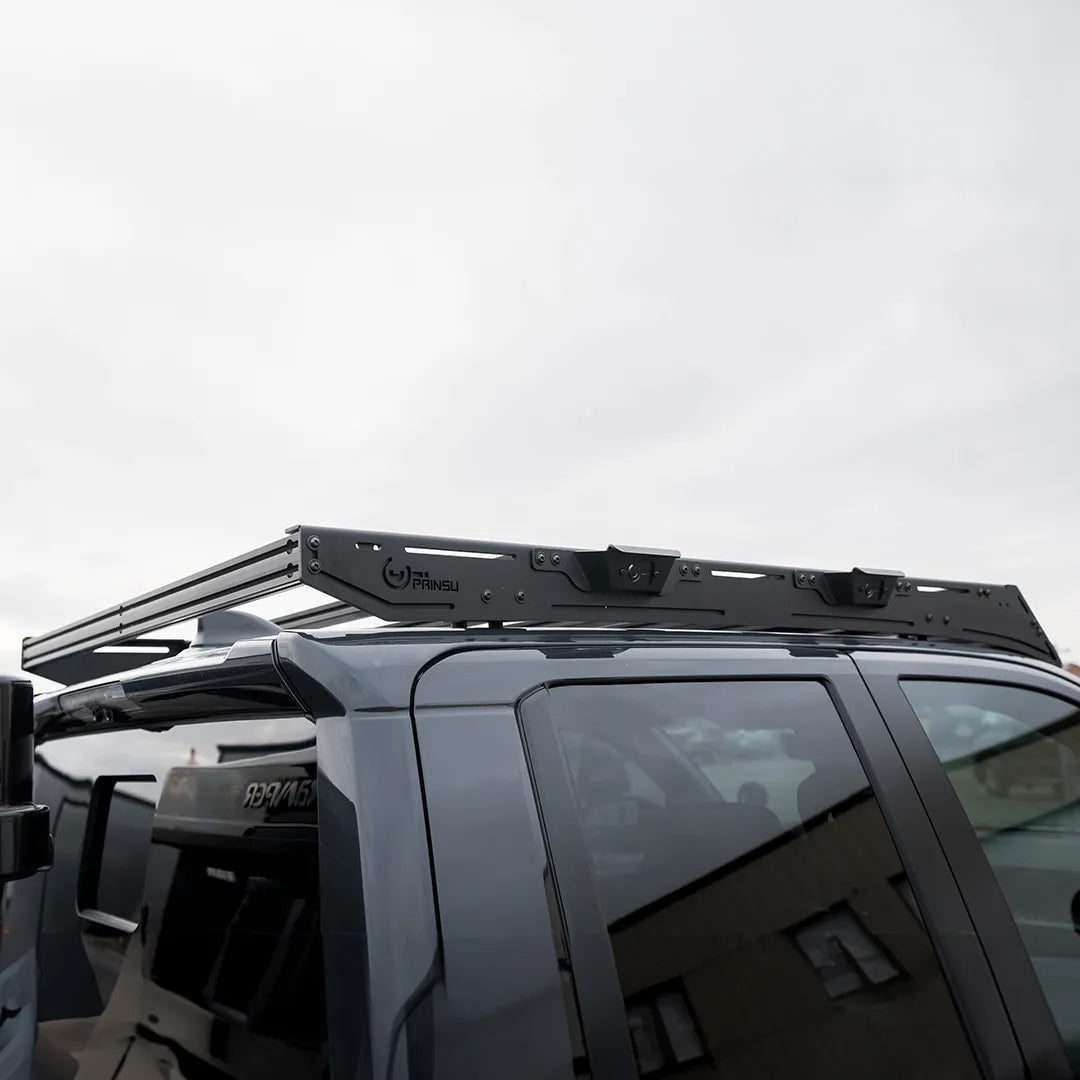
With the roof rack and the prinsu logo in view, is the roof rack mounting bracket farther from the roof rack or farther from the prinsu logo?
the prinsu logo

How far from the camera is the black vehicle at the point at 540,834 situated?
1514 millimetres

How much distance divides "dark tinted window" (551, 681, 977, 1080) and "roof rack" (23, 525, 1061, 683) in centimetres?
27

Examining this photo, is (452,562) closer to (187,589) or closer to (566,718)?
(566,718)

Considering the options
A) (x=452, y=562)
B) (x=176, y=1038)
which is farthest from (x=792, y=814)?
(x=176, y=1038)

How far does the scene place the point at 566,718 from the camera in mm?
1794

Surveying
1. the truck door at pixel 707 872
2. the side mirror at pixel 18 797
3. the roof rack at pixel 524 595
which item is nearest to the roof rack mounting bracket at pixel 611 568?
the roof rack at pixel 524 595

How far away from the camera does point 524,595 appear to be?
82.5 inches

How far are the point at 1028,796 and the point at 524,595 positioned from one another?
134 centimetres

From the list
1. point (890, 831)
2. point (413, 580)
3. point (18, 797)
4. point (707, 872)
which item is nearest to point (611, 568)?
point (413, 580)

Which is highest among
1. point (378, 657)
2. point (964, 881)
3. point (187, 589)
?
point (187, 589)

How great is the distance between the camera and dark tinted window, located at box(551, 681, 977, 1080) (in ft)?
5.62

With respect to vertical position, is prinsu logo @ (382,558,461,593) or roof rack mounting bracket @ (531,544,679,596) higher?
roof rack mounting bracket @ (531,544,679,596)

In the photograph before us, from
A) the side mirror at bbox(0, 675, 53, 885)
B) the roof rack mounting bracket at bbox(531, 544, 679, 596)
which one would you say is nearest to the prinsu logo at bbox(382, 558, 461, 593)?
the roof rack mounting bracket at bbox(531, 544, 679, 596)

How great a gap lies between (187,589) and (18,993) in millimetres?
919
